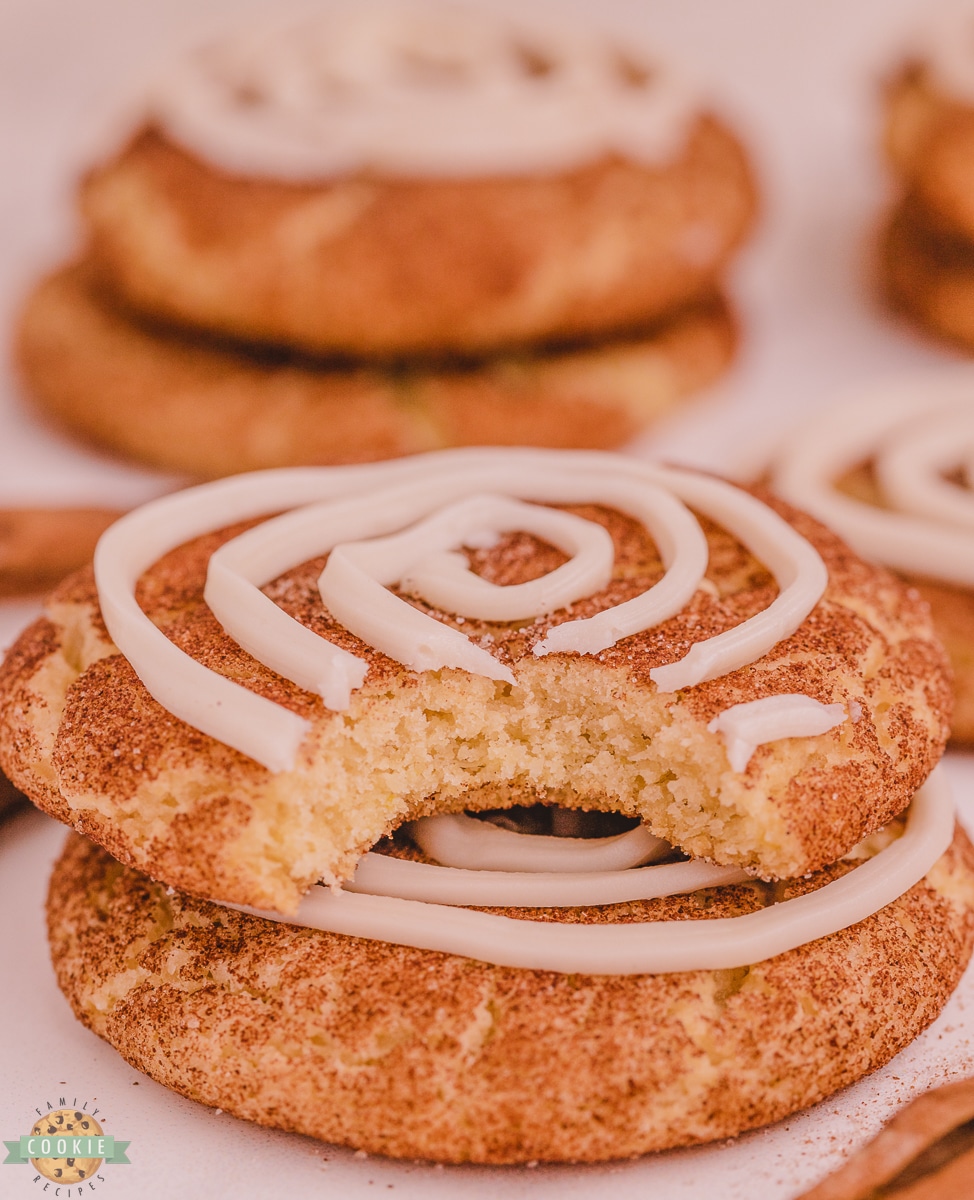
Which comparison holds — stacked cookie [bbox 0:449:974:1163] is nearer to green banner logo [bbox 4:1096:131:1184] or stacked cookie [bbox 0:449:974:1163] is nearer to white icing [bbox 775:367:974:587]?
green banner logo [bbox 4:1096:131:1184]

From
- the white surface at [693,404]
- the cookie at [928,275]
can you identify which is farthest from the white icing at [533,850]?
the cookie at [928,275]

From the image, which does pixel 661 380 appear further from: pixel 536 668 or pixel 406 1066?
pixel 406 1066

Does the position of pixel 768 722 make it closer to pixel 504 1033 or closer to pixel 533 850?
pixel 533 850

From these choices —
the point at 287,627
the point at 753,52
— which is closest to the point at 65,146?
the point at 753,52

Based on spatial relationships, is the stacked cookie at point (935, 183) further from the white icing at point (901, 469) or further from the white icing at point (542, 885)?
the white icing at point (542, 885)

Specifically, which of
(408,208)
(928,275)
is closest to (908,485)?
(408,208)

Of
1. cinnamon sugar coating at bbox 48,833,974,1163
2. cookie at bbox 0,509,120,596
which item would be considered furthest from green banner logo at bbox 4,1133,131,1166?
cookie at bbox 0,509,120,596
